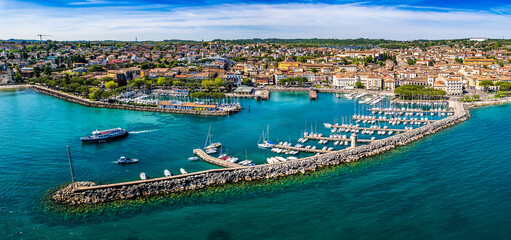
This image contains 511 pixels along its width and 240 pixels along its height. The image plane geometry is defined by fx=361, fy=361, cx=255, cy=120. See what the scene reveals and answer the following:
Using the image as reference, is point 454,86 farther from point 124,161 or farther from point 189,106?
point 124,161

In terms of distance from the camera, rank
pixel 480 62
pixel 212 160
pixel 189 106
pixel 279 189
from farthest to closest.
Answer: pixel 480 62 < pixel 189 106 < pixel 212 160 < pixel 279 189

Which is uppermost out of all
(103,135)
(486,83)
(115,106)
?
(486,83)

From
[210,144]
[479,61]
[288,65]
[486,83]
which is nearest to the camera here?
[210,144]

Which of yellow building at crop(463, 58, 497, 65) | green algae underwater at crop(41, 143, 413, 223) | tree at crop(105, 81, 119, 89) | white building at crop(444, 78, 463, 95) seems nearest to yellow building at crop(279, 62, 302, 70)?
white building at crop(444, 78, 463, 95)

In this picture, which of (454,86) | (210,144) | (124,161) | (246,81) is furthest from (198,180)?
(246,81)

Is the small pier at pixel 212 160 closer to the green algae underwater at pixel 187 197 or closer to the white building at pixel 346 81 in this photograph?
the green algae underwater at pixel 187 197
